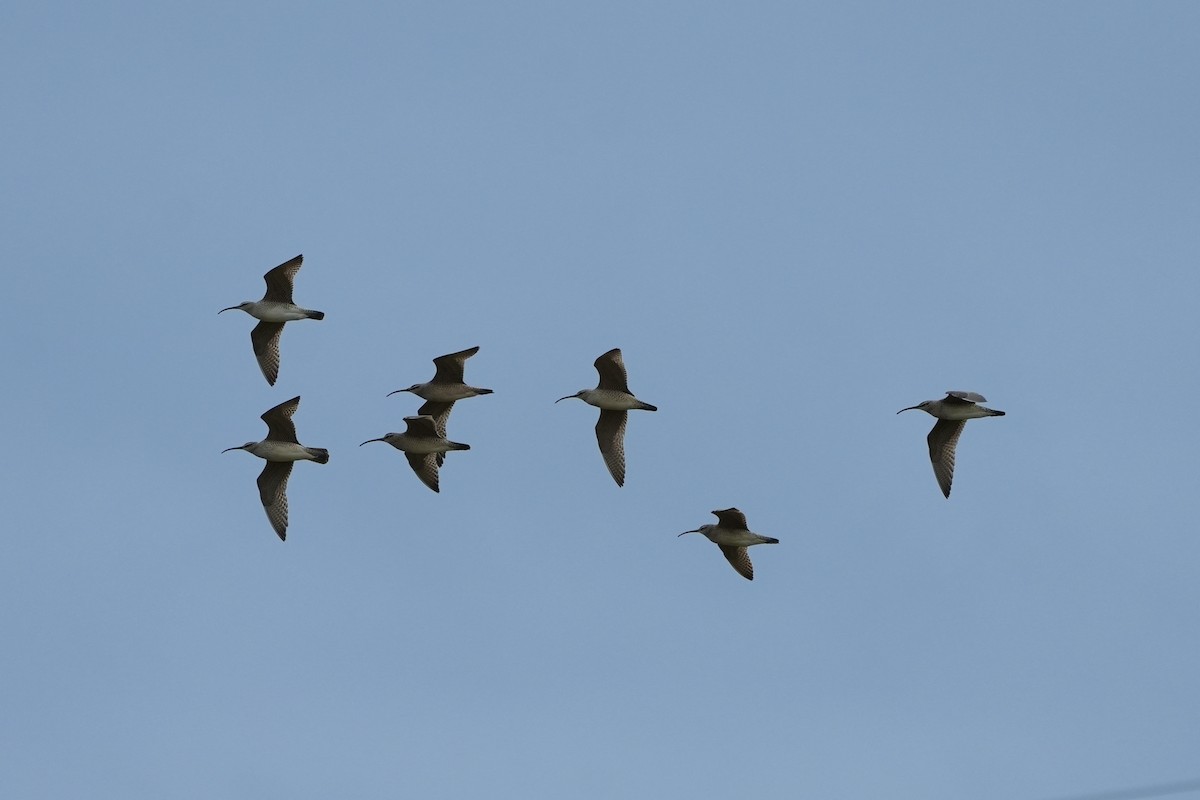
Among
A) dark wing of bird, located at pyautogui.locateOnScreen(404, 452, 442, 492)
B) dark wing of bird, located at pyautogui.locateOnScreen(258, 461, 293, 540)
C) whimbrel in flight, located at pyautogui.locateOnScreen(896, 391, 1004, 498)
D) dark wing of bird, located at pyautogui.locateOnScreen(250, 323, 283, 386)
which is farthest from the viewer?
dark wing of bird, located at pyautogui.locateOnScreen(404, 452, 442, 492)

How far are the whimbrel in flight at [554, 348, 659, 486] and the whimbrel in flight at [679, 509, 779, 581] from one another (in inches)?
74.5

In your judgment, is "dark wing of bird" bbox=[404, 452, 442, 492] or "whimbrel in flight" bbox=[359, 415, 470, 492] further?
"dark wing of bird" bbox=[404, 452, 442, 492]

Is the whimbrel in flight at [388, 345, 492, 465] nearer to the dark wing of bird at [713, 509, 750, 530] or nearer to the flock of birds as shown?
the flock of birds

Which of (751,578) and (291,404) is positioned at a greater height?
(291,404)

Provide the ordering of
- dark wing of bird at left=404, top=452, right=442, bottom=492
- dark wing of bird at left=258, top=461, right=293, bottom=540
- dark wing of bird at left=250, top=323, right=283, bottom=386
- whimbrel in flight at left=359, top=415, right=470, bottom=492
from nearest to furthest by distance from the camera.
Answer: dark wing of bird at left=258, top=461, right=293, bottom=540 → whimbrel in flight at left=359, top=415, right=470, bottom=492 → dark wing of bird at left=250, top=323, right=283, bottom=386 → dark wing of bird at left=404, top=452, right=442, bottom=492

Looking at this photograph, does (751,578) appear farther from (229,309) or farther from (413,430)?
(229,309)

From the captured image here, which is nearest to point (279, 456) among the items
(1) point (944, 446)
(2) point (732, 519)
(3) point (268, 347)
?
(3) point (268, 347)

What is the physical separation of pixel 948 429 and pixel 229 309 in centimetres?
1309

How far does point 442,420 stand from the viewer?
43.5 meters

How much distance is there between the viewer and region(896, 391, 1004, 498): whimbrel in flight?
131 ft

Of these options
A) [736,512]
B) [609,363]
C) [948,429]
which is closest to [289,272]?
[609,363]

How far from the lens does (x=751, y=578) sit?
42.5 m

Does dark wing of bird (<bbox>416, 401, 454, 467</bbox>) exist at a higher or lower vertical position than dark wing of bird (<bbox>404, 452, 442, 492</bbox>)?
higher

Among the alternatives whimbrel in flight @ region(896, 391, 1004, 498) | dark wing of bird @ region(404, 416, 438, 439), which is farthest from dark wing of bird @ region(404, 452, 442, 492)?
whimbrel in flight @ region(896, 391, 1004, 498)
